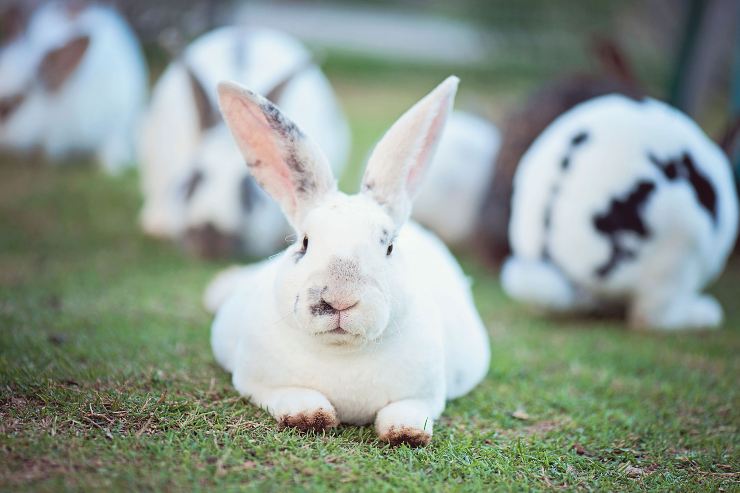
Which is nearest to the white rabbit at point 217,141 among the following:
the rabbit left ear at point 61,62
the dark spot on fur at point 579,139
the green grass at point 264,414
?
the green grass at point 264,414

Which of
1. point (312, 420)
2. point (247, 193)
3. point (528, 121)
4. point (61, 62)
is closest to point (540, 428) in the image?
point (312, 420)

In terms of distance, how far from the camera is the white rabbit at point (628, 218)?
13.9ft

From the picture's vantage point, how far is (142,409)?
2.76 metres

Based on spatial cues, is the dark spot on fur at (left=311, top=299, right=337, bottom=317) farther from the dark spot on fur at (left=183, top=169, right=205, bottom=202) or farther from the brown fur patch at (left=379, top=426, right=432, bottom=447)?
the dark spot on fur at (left=183, top=169, right=205, bottom=202)

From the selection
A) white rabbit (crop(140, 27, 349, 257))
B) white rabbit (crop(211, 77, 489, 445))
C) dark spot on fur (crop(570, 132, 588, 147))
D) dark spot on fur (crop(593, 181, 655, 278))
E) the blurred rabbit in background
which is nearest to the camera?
white rabbit (crop(211, 77, 489, 445))

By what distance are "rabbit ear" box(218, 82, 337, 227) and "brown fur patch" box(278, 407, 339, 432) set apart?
0.60 metres

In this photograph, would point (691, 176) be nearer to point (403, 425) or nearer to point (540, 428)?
point (540, 428)

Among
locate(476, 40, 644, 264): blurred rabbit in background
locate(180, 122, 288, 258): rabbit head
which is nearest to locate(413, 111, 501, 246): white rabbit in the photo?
locate(476, 40, 644, 264): blurred rabbit in background

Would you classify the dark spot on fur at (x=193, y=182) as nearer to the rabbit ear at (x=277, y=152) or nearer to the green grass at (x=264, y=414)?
the green grass at (x=264, y=414)

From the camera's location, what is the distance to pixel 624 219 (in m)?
4.23

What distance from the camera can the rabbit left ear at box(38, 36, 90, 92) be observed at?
6.66 metres

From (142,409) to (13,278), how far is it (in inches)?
80.7

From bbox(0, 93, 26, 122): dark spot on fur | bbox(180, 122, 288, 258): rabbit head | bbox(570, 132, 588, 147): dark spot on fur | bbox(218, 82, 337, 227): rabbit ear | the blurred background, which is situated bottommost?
bbox(180, 122, 288, 258): rabbit head

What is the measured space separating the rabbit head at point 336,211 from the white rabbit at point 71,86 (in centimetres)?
441
